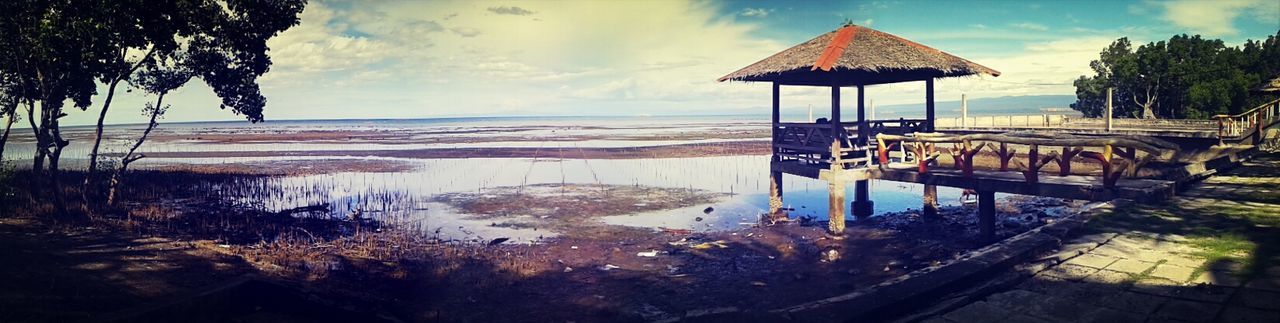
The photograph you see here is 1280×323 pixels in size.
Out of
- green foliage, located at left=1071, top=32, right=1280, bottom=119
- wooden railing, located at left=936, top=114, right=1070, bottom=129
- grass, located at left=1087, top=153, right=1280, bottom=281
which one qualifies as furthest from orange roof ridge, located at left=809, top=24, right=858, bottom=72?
green foliage, located at left=1071, top=32, right=1280, bottom=119

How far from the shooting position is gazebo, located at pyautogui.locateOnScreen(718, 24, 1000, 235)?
13164 mm

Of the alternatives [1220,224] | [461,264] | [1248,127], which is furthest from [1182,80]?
[461,264]

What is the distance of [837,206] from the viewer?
13.7 metres

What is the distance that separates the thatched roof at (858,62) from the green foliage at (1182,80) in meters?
29.2

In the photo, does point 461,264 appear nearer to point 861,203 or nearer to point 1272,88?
point 861,203

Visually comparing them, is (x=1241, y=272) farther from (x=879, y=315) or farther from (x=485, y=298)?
(x=485, y=298)

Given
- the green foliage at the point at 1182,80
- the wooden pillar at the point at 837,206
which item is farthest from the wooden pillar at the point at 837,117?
the green foliage at the point at 1182,80

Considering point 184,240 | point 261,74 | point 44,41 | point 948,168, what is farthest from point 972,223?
point 44,41

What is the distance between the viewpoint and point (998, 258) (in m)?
7.52

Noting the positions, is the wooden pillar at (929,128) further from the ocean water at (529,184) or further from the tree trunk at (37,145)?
the tree trunk at (37,145)

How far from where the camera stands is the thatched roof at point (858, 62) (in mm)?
12898

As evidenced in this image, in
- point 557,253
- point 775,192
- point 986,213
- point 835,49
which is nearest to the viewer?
point 986,213

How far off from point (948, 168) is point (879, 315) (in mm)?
7519

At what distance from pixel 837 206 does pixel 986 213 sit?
282 cm
